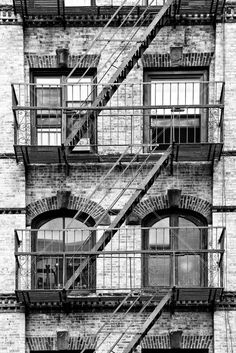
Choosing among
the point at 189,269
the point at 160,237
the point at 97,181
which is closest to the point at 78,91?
the point at 97,181

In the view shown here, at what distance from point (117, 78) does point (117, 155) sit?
1517 millimetres

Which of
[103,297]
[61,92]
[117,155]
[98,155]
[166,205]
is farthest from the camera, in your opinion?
[61,92]

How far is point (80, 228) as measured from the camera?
34469 millimetres

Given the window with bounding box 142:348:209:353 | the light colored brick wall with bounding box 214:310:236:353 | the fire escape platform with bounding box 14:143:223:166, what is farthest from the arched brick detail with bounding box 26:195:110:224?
the light colored brick wall with bounding box 214:310:236:353

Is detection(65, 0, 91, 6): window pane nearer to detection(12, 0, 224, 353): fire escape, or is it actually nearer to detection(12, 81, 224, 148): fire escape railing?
detection(12, 0, 224, 353): fire escape

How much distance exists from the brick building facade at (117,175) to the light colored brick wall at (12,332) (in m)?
0.02

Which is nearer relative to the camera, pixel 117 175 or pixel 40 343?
pixel 40 343

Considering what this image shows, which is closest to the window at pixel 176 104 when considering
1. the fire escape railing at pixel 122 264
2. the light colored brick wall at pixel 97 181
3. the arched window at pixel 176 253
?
the light colored brick wall at pixel 97 181

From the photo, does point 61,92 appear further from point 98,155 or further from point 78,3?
point 78,3

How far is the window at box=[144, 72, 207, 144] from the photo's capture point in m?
35.1

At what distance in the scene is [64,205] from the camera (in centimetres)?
3484

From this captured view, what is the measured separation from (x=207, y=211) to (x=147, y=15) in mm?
4082

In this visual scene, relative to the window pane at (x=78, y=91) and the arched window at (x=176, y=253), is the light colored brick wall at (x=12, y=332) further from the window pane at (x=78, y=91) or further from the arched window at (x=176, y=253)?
the window pane at (x=78, y=91)

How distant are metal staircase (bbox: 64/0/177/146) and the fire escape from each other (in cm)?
2
